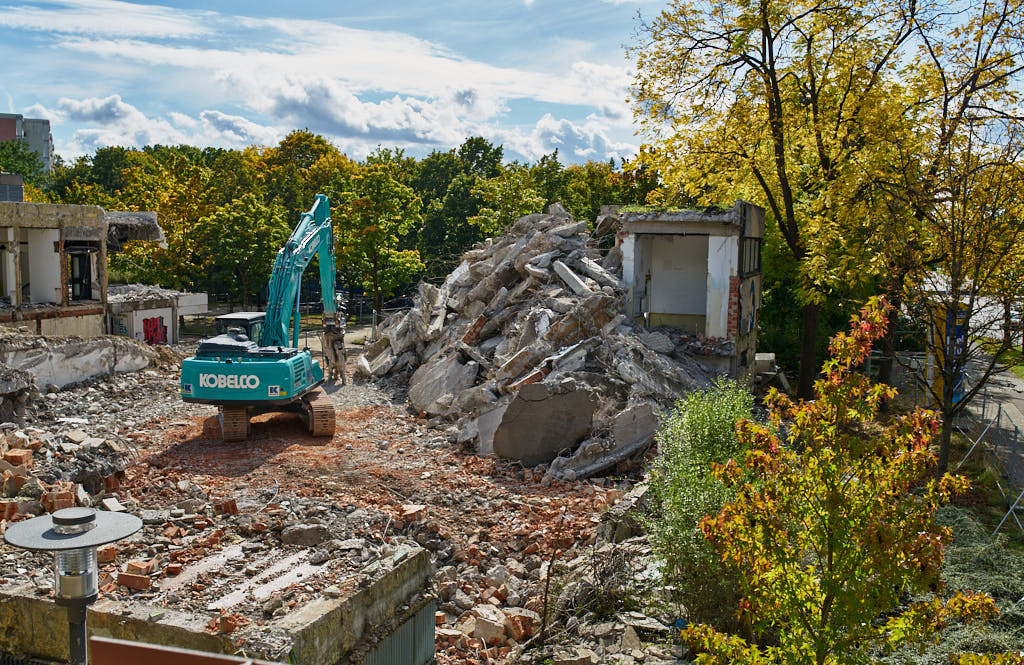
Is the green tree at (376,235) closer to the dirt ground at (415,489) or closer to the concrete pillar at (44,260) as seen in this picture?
the concrete pillar at (44,260)

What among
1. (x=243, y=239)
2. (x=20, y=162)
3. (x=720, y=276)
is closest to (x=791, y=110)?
(x=720, y=276)

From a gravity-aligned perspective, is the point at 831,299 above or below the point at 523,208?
below

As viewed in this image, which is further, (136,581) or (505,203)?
(505,203)

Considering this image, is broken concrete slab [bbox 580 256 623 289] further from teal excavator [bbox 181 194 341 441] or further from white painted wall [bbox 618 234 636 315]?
teal excavator [bbox 181 194 341 441]

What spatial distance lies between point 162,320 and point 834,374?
2694 centimetres

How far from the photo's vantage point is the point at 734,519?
5.41 meters

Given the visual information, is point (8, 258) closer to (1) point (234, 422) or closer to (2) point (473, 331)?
(1) point (234, 422)

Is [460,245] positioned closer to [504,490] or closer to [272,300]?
[272,300]

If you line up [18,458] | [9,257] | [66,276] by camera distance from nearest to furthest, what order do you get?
1. [18,458]
2. [9,257]
3. [66,276]

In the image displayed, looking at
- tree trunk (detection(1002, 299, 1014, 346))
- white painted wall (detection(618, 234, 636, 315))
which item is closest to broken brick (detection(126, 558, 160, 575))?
tree trunk (detection(1002, 299, 1014, 346))

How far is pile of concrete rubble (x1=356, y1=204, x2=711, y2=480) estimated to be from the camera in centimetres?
1428

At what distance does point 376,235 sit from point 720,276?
736 inches

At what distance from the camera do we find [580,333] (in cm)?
1662

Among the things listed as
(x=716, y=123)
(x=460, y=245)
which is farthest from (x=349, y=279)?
(x=716, y=123)
